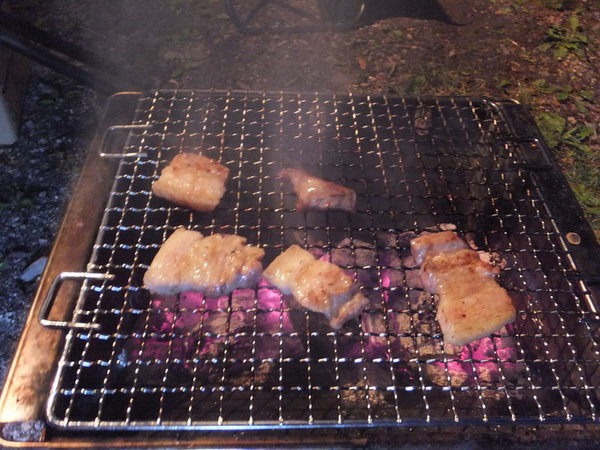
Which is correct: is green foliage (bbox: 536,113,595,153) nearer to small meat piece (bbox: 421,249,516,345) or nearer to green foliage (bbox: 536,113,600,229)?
green foliage (bbox: 536,113,600,229)

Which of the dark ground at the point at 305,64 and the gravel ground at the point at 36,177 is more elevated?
the dark ground at the point at 305,64

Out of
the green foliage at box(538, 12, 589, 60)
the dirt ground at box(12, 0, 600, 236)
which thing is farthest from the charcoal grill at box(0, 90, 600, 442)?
the green foliage at box(538, 12, 589, 60)

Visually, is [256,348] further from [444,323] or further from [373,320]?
[444,323]

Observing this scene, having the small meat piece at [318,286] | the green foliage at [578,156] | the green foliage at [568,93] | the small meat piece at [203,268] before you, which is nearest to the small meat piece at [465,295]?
the small meat piece at [318,286]

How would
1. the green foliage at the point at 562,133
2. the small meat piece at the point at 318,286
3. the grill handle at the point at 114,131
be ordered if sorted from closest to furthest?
the small meat piece at the point at 318,286, the grill handle at the point at 114,131, the green foliage at the point at 562,133

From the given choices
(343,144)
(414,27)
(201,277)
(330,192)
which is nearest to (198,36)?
(414,27)

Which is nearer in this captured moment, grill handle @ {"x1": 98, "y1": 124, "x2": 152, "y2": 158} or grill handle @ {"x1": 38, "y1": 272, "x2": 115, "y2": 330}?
grill handle @ {"x1": 38, "y1": 272, "x2": 115, "y2": 330}

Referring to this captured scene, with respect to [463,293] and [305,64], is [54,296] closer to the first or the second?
[463,293]

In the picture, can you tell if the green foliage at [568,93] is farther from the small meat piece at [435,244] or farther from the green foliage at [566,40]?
the small meat piece at [435,244]
